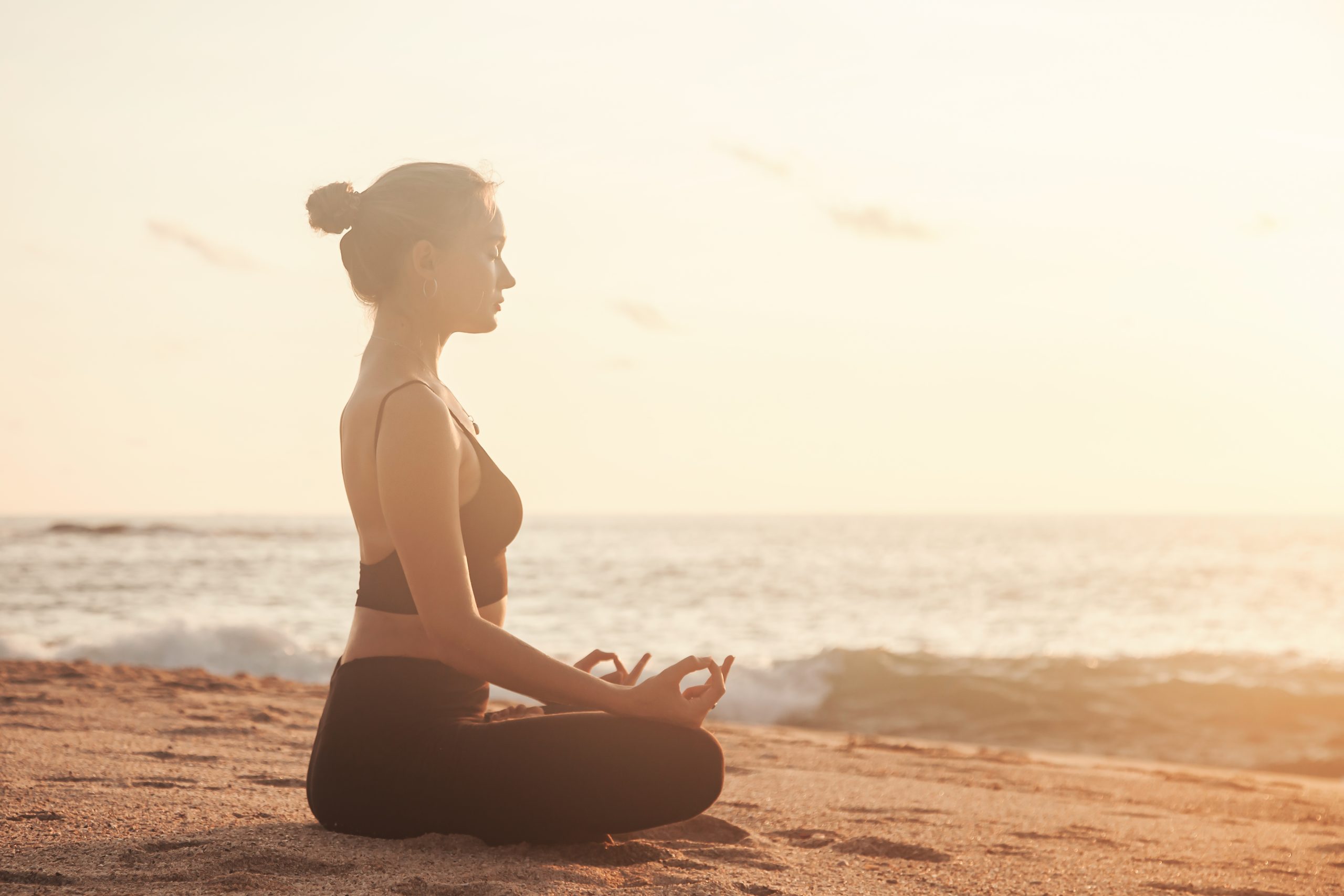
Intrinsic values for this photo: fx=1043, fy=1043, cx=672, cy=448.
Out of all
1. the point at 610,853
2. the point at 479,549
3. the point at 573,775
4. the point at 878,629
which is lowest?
the point at 878,629

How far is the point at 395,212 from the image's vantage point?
2555 mm

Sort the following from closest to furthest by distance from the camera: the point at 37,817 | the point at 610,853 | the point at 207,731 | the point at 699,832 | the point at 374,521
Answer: the point at 374,521 → the point at 610,853 → the point at 37,817 → the point at 699,832 → the point at 207,731

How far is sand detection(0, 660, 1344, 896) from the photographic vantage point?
2.41 m

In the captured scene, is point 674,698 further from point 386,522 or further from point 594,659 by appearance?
point 386,522

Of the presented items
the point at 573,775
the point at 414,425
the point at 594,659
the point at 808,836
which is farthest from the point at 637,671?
the point at 414,425

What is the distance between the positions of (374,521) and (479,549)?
0.84 feet

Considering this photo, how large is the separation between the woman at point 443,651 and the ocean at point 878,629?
16.6 feet

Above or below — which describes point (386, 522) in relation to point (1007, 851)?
above

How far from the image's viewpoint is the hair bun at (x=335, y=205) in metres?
2.55

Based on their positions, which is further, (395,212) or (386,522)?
(395,212)

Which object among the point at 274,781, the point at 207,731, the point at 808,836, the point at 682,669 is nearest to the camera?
the point at 682,669

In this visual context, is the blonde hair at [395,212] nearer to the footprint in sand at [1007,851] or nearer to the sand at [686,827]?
the sand at [686,827]

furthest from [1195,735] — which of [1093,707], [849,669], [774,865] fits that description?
[774,865]

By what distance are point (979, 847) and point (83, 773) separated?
300cm
